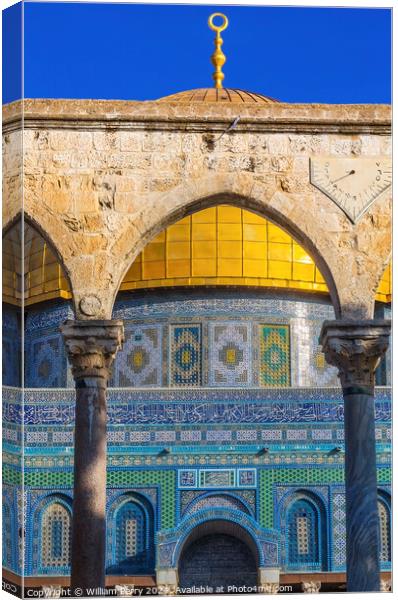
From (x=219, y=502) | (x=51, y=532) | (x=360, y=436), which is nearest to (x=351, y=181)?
(x=360, y=436)

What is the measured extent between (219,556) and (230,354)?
10.0 ft

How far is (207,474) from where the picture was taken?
22.9m

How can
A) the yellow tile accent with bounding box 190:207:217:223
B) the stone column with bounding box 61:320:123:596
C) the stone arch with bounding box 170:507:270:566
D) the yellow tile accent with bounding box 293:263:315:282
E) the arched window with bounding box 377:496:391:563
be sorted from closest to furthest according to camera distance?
the stone column with bounding box 61:320:123:596 → the arched window with bounding box 377:496:391:563 → the stone arch with bounding box 170:507:270:566 → the yellow tile accent with bounding box 190:207:217:223 → the yellow tile accent with bounding box 293:263:315:282

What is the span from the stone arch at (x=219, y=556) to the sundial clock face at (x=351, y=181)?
30.1ft

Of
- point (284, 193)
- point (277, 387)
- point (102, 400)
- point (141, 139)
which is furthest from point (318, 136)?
point (277, 387)

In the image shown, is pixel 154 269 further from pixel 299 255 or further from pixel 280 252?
pixel 299 255

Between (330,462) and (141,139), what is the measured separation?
990cm

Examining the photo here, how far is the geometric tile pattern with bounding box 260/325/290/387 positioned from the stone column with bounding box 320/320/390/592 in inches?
378

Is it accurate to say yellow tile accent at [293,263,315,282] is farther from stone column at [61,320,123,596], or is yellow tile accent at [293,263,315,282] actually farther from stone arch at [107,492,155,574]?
stone column at [61,320,123,596]

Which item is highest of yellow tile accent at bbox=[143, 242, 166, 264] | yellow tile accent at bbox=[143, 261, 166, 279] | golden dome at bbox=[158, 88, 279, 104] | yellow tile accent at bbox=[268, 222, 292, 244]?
golden dome at bbox=[158, 88, 279, 104]

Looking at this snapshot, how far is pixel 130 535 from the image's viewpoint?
22.5 m

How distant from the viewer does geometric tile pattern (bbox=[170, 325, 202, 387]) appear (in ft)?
78.0

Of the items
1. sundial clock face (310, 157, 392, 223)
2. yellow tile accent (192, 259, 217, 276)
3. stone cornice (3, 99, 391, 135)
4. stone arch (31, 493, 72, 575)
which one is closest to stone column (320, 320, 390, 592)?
sundial clock face (310, 157, 392, 223)
